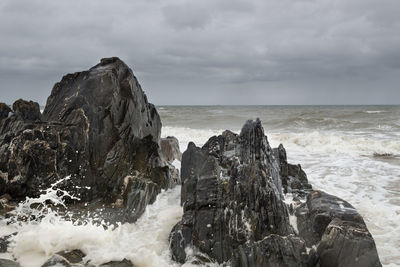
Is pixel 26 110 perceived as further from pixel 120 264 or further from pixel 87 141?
pixel 120 264

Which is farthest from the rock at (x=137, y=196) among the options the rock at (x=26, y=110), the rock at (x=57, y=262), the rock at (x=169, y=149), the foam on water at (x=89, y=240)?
the rock at (x=169, y=149)

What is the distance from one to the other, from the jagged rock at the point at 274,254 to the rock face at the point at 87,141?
2.40 metres

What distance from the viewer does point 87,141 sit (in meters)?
5.44

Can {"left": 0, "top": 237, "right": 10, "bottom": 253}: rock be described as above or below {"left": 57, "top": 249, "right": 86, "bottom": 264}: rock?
above

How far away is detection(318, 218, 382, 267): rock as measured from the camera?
338 centimetres

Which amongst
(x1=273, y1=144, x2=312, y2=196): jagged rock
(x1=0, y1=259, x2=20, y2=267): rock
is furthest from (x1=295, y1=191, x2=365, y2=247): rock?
(x1=0, y1=259, x2=20, y2=267): rock

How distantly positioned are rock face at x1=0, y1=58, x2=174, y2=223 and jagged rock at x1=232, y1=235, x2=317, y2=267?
2.40m

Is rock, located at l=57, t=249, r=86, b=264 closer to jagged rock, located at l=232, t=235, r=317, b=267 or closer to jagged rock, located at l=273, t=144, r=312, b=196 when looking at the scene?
jagged rock, located at l=232, t=235, r=317, b=267

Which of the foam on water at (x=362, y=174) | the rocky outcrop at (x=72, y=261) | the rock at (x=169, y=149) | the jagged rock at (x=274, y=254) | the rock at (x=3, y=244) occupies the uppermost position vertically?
the rock at (x=169, y=149)

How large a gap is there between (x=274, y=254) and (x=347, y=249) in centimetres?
76

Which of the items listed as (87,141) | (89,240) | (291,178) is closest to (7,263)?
(89,240)

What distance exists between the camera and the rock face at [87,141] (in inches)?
204

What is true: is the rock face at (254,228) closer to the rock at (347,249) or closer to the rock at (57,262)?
the rock at (347,249)

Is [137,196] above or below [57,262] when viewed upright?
above
